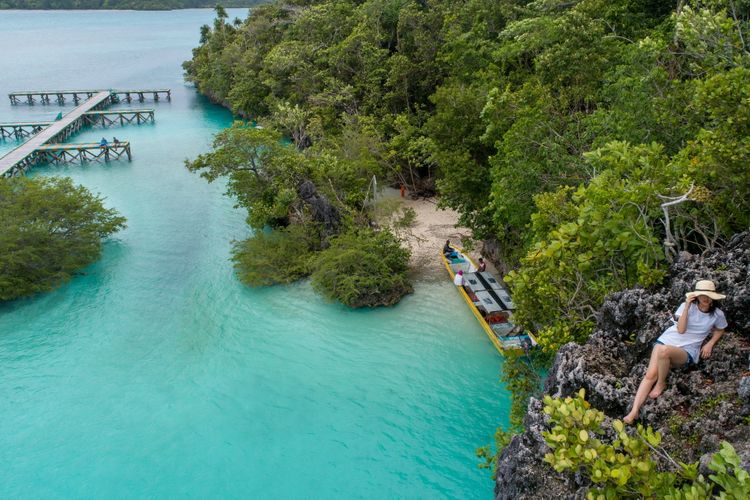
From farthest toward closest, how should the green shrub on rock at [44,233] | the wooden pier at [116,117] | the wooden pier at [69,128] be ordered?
the wooden pier at [116,117] → the wooden pier at [69,128] → the green shrub on rock at [44,233]

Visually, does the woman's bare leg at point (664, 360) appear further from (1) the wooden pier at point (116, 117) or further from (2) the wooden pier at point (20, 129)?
(1) the wooden pier at point (116, 117)

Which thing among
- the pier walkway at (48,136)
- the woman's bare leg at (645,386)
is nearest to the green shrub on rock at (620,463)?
the woman's bare leg at (645,386)

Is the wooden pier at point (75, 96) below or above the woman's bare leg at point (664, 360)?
above

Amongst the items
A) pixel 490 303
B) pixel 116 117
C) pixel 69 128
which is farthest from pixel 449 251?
pixel 116 117

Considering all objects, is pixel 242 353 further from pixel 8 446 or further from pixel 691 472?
pixel 691 472

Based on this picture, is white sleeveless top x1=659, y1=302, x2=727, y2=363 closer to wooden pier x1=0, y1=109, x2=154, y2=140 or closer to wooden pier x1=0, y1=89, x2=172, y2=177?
wooden pier x1=0, y1=89, x2=172, y2=177

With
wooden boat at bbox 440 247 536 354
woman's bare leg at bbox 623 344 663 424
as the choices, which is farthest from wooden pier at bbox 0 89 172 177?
woman's bare leg at bbox 623 344 663 424

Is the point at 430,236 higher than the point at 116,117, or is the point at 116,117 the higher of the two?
the point at 116,117

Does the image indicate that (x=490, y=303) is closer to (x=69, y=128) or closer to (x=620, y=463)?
(x=620, y=463)
